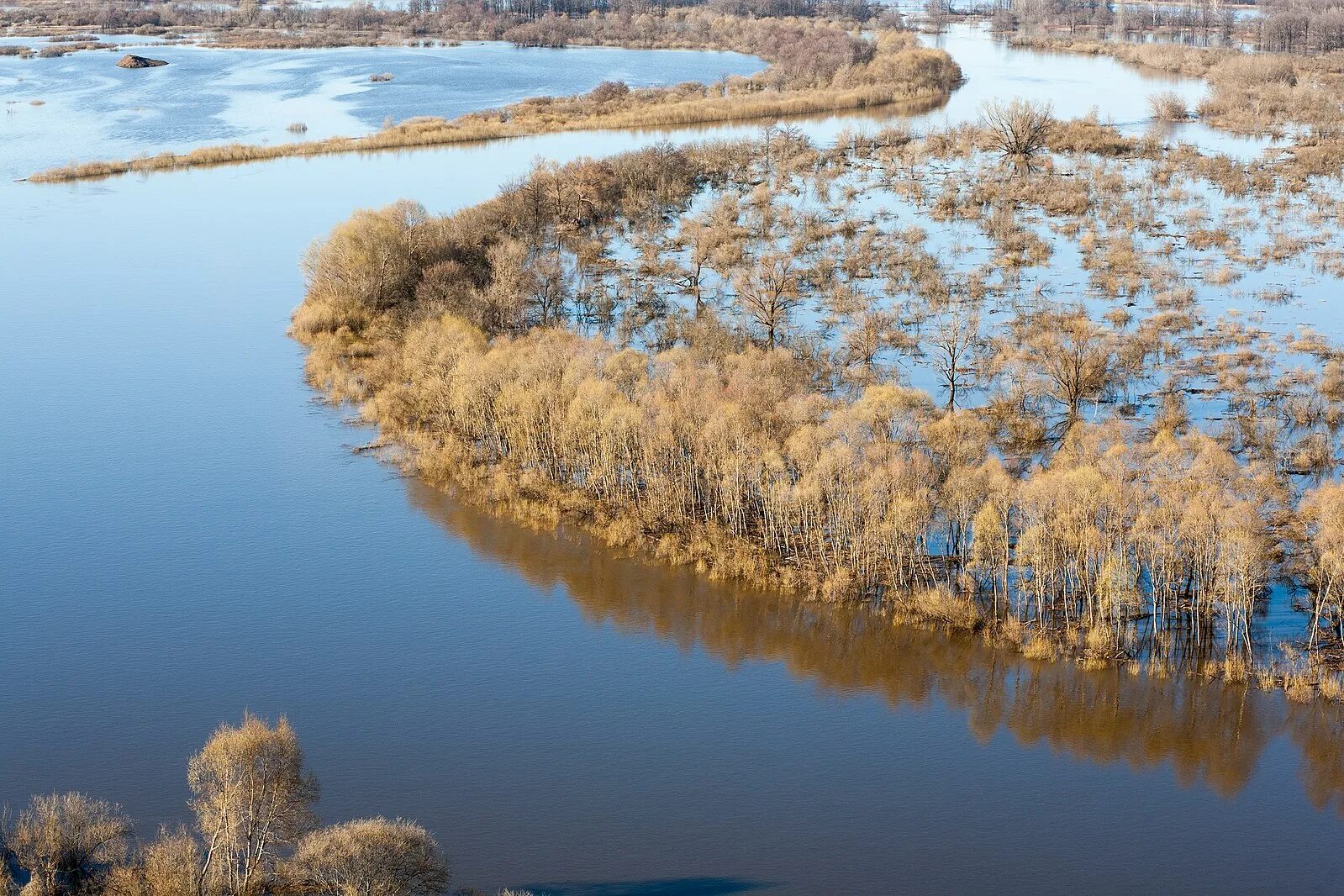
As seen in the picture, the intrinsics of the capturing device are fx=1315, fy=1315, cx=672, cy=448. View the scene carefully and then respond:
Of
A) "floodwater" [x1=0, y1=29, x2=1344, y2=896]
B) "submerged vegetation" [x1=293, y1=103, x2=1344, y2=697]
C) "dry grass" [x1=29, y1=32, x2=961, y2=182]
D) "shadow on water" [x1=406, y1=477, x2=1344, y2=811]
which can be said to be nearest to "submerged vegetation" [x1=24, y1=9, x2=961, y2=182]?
"dry grass" [x1=29, y1=32, x2=961, y2=182]

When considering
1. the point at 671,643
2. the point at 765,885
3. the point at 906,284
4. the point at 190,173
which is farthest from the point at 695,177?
the point at 765,885

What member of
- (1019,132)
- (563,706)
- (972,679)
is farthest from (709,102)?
(563,706)

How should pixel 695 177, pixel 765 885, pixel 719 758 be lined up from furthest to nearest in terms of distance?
pixel 695 177 < pixel 719 758 < pixel 765 885

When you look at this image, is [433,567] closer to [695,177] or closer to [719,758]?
[719,758]

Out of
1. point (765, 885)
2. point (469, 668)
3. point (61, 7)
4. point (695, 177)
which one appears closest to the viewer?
point (765, 885)

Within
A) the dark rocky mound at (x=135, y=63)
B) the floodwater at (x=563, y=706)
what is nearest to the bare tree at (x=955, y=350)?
the floodwater at (x=563, y=706)

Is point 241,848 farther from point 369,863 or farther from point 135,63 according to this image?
point 135,63

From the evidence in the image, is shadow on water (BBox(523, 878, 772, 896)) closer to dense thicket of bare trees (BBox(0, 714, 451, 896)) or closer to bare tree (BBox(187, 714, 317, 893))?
dense thicket of bare trees (BBox(0, 714, 451, 896))
